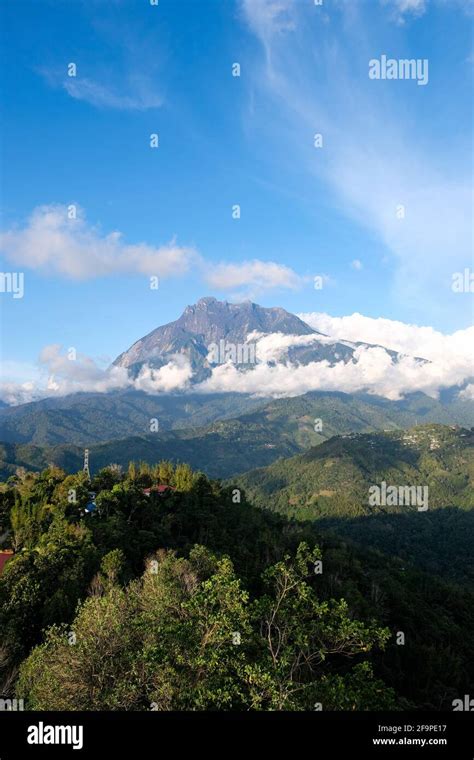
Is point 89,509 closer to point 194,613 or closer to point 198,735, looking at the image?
point 194,613

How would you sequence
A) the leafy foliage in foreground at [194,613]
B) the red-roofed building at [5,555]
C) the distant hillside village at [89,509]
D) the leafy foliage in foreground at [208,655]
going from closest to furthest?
the leafy foliage in foreground at [208,655], the leafy foliage in foreground at [194,613], the red-roofed building at [5,555], the distant hillside village at [89,509]

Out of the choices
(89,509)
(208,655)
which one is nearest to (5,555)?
(89,509)

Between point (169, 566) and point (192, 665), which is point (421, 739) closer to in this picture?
point (192, 665)

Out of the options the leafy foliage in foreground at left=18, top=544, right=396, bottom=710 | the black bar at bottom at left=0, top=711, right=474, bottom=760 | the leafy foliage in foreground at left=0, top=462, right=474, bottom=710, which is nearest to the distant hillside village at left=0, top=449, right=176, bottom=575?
the leafy foliage in foreground at left=0, top=462, right=474, bottom=710

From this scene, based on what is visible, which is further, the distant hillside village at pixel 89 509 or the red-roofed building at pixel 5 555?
the distant hillside village at pixel 89 509

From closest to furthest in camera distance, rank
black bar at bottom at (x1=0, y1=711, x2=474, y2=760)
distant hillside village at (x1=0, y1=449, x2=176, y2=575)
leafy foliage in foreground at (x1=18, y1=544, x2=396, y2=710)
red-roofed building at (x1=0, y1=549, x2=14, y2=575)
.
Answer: black bar at bottom at (x1=0, y1=711, x2=474, y2=760), leafy foliage in foreground at (x1=18, y1=544, x2=396, y2=710), red-roofed building at (x1=0, y1=549, x2=14, y2=575), distant hillside village at (x1=0, y1=449, x2=176, y2=575)

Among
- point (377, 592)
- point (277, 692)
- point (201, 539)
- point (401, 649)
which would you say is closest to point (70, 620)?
point (277, 692)

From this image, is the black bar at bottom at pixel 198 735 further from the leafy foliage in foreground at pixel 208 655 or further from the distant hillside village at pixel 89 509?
the distant hillside village at pixel 89 509

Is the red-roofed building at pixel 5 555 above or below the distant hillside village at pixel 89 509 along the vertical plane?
below

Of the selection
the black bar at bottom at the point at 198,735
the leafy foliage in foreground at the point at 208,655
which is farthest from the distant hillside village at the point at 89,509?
the black bar at bottom at the point at 198,735

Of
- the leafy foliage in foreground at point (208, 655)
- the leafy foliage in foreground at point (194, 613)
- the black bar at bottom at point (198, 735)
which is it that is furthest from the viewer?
the leafy foliage in foreground at point (194, 613)

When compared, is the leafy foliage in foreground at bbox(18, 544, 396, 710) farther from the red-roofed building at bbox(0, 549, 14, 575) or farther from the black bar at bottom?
the red-roofed building at bbox(0, 549, 14, 575)

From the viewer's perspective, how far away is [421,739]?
10805 millimetres

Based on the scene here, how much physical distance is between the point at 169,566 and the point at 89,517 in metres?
34.4
